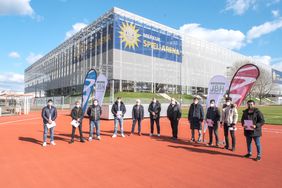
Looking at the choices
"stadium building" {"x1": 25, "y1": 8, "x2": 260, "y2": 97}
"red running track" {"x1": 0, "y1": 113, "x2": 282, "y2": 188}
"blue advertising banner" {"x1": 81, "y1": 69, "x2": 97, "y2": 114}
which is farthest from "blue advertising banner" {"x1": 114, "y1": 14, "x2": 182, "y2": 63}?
"red running track" {"x1": 0, "y1": 113, "x2": 282, "y2": 188}

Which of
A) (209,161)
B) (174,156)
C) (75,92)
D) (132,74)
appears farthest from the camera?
(75,92)

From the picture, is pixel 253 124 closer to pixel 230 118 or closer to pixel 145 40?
pixel 230 118

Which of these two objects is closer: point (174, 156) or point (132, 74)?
point (174, 156)

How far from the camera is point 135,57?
5394 centimetres

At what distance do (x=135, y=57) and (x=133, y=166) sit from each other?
48291 mm

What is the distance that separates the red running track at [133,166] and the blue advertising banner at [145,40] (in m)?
43.5

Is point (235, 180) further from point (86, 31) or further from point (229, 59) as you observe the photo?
point (229, 59)

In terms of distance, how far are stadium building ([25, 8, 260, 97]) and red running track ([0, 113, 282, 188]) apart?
31345 mm

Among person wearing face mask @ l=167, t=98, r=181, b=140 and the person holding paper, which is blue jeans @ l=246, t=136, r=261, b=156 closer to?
the person holding paper

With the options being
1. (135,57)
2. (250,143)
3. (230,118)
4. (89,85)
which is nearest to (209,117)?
(230,118)

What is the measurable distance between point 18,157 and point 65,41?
69607 mm

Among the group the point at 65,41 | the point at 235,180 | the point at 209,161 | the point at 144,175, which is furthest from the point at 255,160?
the point at 65,41

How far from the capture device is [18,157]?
7578mm

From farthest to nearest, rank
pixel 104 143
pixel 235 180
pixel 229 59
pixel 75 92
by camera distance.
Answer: pixel 229 59
pixel 75 92
pixel 104 143
pixel 235 180
